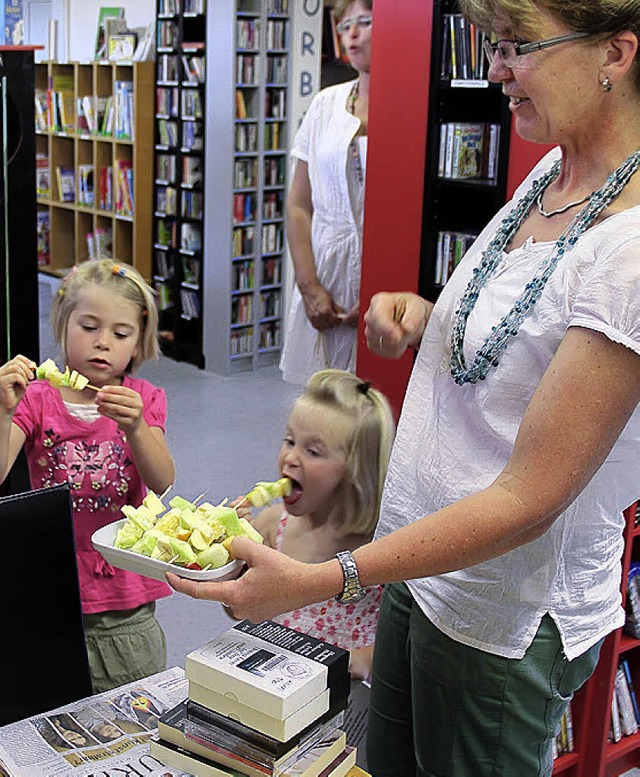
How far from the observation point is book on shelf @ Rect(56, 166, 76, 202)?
912cm

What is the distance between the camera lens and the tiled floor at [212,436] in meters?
3.69

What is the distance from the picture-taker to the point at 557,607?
153cm

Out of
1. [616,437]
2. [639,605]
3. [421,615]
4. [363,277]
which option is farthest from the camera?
[363,277]

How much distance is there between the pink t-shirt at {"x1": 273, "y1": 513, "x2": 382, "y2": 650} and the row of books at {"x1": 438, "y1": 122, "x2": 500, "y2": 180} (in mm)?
1638

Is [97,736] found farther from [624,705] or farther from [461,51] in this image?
[461,51]

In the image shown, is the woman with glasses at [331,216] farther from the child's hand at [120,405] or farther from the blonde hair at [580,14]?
the blonde hair at [580,14]

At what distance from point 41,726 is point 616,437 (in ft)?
3.07

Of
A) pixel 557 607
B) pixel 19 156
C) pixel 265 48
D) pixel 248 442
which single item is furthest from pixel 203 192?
pixel 557 607

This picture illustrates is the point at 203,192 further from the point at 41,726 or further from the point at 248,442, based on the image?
the point at 41,726

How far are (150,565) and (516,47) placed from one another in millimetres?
897

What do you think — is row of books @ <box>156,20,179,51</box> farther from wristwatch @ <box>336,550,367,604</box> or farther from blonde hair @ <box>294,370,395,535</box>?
wristwatch @ <box>336,550,367,604</box>

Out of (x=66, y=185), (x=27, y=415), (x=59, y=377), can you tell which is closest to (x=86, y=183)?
(x=66, y=185)

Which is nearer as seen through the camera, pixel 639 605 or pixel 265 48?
pixel 639 605

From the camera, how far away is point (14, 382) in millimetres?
2104
